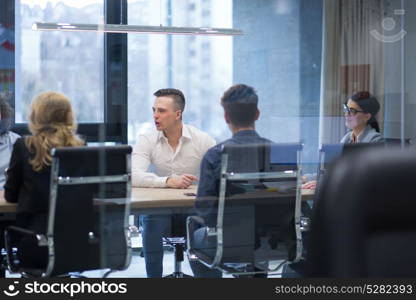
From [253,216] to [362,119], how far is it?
978 mm

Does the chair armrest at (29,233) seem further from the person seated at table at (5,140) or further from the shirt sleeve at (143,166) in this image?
the shirt sleeve at (143,166)

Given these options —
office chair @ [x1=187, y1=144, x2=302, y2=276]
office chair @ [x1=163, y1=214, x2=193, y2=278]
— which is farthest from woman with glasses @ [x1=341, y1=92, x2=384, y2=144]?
office chair @ [x1=163, y1=214, x2=193, y2=278]

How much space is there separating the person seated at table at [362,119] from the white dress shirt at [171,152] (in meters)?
0.69

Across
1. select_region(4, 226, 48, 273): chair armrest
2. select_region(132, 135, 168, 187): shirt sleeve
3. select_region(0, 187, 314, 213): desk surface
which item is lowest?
select_region(4, 226, 48, 273): chair armrest

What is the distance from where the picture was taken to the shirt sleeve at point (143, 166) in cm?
285

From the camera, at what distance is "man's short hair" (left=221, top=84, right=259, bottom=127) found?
3.22m

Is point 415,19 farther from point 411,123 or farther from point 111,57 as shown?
point 111,57

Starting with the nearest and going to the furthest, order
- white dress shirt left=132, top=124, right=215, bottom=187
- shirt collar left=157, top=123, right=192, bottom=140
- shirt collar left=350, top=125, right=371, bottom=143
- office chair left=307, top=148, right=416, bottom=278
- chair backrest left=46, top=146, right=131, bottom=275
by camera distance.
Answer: office chair left=307, top=148, right=416, bottom=278 → chair backrest left=46, top=146, right=131, bottom=275 → white dress shirt left=132, top=124, right=215, bottom=187 → shirt collar left=157, top=123, right=192, bottom=140 → shirt collar left=350, top=125, right=371, bottom=143

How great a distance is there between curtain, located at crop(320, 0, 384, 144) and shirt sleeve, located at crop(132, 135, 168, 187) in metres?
0.87

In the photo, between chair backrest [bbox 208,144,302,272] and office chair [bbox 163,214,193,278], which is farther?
Answer: office chair [bbox 163,214,193,278]

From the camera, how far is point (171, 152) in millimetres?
3172

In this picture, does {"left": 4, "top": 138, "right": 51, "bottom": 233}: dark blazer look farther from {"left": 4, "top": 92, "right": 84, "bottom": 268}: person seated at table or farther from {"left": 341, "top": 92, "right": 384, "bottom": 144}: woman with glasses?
{"left": 341, "top": 92, "right": 384, "bottom": 144}: woman with glasses

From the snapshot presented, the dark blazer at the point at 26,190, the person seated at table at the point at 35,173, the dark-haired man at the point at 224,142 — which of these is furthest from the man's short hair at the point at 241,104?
the dark blazer at the point at 26,190

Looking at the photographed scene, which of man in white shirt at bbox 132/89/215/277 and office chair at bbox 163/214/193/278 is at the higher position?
man in white shirt at bbox 132/89/215/277
